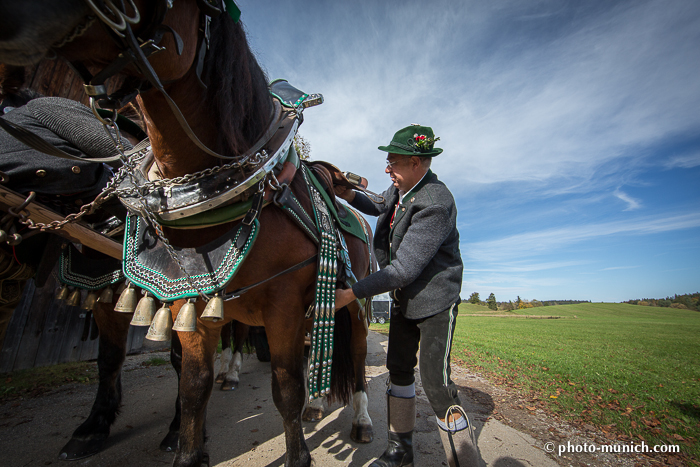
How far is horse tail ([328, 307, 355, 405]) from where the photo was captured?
3141 mm

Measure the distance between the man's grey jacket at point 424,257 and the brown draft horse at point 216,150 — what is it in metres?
0.48

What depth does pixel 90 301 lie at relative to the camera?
226 cm

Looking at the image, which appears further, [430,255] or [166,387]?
[166,387]

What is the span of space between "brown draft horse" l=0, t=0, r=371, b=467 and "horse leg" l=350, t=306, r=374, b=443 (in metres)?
1.13

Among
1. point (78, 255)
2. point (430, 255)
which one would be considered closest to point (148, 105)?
point (430, 255)

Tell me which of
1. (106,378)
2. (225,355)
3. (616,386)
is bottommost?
Answer: (616,386)

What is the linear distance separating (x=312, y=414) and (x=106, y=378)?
1.90m

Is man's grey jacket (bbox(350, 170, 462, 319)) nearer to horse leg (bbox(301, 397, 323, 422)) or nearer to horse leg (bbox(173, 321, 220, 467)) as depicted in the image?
horse leg (bbox(173, 321, 220, 467))

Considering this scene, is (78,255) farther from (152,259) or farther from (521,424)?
(521,424)

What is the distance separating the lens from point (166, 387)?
3.94m

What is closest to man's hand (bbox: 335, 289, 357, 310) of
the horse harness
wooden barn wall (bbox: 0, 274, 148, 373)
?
the horse harness

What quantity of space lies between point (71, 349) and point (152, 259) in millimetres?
5249

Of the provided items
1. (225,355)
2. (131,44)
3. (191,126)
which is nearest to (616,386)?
(225,355)

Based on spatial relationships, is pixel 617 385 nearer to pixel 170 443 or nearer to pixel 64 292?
pixel 170 443
